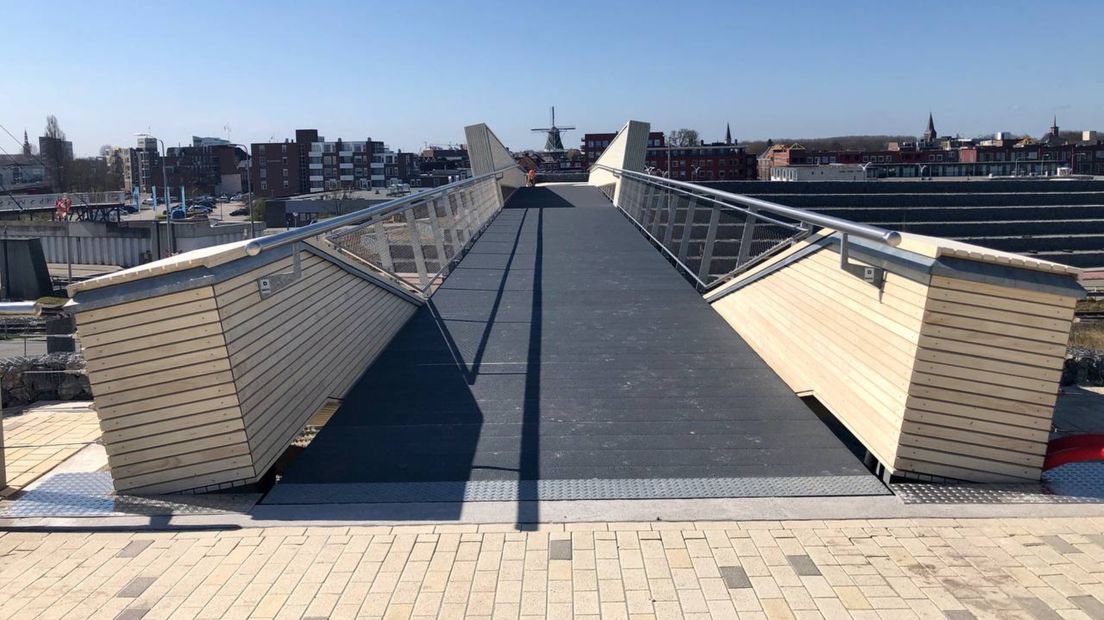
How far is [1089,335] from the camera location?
1967cm

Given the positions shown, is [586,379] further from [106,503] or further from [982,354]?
[106,503]

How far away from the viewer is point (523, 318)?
28.7 feet

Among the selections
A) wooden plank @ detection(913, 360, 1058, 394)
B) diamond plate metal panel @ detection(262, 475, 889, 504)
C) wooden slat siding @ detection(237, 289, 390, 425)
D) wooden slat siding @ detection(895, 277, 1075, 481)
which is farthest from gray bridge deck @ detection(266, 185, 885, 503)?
wooden plank @ detection(913, 360, 1058, 394)

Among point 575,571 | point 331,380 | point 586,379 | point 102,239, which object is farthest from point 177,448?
point 102,239

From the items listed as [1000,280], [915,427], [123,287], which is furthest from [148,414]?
[1000,280]

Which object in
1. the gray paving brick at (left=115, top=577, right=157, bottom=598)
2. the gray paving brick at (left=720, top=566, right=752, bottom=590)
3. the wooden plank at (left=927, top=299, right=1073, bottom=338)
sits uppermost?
the wooden plank at (left=927, top=299, right=1073, bottom=338)

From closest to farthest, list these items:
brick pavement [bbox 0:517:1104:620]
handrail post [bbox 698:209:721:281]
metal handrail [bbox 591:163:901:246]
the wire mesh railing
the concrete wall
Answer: brick pavement [bbox 0:517:1104:620], metal handrail [bbox 591:163:901:246], the wire mesh railing, handrail post [bbox 698:209:721:281], the concrete wall

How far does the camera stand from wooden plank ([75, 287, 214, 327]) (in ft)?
15.2

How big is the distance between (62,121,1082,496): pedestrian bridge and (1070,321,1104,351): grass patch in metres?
13.8

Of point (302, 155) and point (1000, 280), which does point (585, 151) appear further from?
point (1000, 280)

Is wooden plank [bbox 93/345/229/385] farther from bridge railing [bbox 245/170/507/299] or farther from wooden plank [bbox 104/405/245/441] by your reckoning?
bridge railing [bbox 245/170/507/299]

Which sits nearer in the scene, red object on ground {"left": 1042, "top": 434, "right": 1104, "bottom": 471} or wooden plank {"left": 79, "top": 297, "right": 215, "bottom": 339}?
wooden plank {"left": 79, "top": 297, "right": 215, "bottom": 339}

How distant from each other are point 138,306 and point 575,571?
105 inches

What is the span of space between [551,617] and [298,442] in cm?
338
